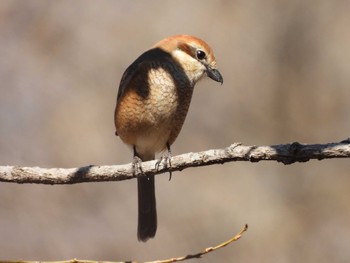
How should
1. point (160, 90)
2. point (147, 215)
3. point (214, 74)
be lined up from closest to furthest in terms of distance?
point (160, 90)
point (214, 74)
point (147, 215)

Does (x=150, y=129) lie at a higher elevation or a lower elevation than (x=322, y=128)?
lower

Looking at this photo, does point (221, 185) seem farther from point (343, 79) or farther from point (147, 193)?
point (147, 193)

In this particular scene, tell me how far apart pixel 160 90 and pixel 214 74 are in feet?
1.15

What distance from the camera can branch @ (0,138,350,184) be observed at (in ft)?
10.5

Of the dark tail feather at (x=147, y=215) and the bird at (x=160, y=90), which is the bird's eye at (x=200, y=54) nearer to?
the bird at (x=160, y=90)

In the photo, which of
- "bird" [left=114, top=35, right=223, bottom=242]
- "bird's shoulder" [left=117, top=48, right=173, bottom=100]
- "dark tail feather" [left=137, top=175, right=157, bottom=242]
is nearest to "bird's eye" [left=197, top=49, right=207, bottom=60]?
"bird" [left=114, top=35, right=223, bottom=242]

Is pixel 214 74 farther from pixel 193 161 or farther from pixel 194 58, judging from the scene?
pixel 193 161

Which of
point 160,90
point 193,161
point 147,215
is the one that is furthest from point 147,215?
point 193,161

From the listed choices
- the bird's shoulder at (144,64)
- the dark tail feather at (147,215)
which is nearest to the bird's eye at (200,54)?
the bird's shoulder at (144,64)

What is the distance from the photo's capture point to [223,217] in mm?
7676

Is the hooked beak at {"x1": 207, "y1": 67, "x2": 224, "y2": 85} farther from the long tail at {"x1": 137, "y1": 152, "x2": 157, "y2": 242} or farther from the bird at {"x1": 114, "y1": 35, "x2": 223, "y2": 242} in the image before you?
the long tail at {"x1": 137, "y1": 152, "x2": 157, "y2": 242}

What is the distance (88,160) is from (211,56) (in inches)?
127

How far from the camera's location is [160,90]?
4.49m

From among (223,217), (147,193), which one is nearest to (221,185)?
(223,217)
